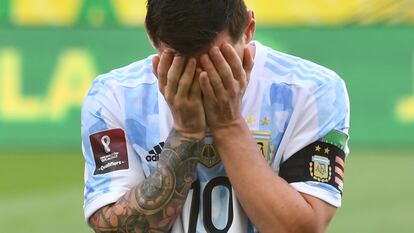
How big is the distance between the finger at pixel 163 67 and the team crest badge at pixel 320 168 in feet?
1.55

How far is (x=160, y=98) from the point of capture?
113 inches

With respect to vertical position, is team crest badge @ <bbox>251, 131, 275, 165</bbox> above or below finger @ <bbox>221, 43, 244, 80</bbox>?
below

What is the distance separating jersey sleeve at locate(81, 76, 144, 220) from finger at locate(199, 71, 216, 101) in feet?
1.05

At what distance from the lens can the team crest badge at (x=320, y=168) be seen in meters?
2.76

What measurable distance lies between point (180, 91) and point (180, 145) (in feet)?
0.55

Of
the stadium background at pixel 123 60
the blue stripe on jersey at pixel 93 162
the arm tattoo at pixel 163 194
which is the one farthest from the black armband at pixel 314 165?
the stadium background at pixel 123 60

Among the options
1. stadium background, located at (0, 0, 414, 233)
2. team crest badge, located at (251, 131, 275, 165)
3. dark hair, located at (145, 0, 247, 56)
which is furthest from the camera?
stadium background, located at (0, 0, 414, 233)

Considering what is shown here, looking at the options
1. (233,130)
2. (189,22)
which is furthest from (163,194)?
(189,22)

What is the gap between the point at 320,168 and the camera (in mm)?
2770

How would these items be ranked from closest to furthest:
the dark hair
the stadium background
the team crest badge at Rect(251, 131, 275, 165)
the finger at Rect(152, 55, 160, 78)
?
1. the dark hair
2. the finger at Rect(152, 55, 160, 78)
3. the team crest badge at Rect(251, 131, 275, 165)
4. the stadium background

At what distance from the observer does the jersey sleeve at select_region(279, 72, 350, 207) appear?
2.76 meters

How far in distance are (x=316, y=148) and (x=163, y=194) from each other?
450 millimetres

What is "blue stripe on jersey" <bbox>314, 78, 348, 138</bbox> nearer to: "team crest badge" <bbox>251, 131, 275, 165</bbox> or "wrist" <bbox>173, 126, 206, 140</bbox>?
"team crest badge" <bbox>251, 131, 275, 165</bbox>

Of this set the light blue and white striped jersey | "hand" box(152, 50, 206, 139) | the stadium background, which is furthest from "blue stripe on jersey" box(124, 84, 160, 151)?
the stadium background
